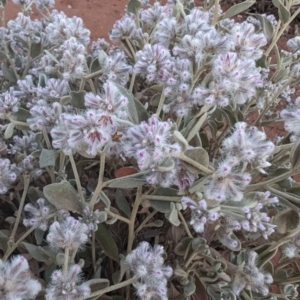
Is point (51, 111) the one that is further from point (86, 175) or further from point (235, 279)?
point (235, 279)

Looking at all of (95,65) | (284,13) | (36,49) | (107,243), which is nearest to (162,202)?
(107,243)

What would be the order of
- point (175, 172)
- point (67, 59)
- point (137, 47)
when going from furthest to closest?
point (137, 47) < point (67, 59) < point (175, 172)

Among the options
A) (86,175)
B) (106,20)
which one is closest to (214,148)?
(86,175)

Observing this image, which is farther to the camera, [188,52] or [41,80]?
[41,80]

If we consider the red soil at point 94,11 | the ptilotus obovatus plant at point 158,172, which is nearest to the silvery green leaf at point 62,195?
the ptilotus obovatus plant at point 158,172

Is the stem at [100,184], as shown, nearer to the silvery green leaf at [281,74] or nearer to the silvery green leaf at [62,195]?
the silvery green leaf at [62,195]

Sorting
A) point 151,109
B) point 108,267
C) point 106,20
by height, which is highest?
point 106,20

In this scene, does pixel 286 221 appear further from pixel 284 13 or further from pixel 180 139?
pixel 284 13
